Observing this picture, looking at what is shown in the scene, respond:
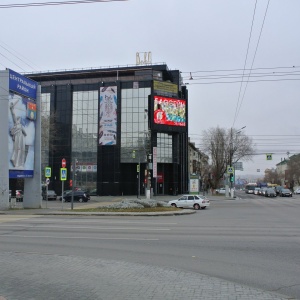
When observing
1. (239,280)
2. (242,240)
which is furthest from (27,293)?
(242,240)

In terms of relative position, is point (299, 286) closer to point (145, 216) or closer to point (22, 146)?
point (145, 216)

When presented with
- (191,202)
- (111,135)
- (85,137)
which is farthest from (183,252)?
(85,137)

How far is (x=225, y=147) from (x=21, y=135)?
47256 millimetres

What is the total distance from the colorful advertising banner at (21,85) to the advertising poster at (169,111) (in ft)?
Result: 95.4

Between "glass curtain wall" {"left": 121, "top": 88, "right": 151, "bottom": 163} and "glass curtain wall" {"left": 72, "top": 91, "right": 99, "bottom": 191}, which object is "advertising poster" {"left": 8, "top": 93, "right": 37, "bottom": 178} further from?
"glass curtain wall" {"left": 72, "top": 91, "right": 99, "bottom": 191}

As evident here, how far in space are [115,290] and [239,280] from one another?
252cm

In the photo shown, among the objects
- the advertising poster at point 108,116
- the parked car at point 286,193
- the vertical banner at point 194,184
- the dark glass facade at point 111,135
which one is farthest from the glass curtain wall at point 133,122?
the parked car at point 286,193

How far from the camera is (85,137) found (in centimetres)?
6681

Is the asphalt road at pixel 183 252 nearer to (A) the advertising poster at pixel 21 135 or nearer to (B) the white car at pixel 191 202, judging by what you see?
(A) the advertising poster at pixel 21 135

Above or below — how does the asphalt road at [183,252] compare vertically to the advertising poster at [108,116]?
below

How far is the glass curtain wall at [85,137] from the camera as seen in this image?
217 feet

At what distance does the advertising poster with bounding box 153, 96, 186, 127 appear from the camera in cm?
6191

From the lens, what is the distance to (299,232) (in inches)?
606

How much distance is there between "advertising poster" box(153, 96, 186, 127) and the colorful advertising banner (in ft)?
95.4
